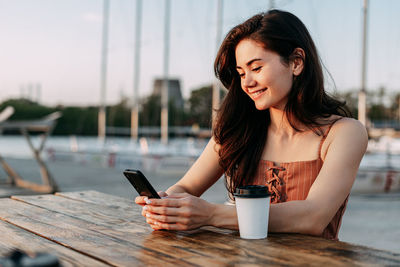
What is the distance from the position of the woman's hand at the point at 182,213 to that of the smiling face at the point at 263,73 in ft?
1.53

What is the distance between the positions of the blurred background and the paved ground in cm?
2

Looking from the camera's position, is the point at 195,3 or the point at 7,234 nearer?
the point at 7,234

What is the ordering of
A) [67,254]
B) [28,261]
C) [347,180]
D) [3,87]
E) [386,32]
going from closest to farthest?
[28,261] < [67,254] < [347,180] < [386,32] < [3,87]

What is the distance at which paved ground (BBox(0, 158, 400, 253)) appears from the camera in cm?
372

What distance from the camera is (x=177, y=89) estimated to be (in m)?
11.4

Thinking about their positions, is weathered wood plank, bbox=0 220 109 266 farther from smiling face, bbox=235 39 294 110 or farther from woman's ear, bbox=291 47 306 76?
woman's ear, bbox=291 47 306 76

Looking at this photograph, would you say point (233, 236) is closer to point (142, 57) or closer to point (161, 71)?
point (161, 71)

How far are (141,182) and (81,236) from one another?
7.9 inches

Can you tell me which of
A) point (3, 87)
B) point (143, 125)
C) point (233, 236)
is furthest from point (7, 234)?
point (3, 87)

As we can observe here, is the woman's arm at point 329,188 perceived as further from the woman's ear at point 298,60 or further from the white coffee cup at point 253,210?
the woman's ear at point 298,60

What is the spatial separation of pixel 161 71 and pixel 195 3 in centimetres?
190

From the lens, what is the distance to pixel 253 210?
1041 millimetres

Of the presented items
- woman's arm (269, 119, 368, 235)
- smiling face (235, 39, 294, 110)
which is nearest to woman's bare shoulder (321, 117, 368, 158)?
woman's arm (269, 119, 368, 235)

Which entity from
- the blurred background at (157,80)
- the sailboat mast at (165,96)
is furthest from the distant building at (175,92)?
the sailboat mast at (165,96)
